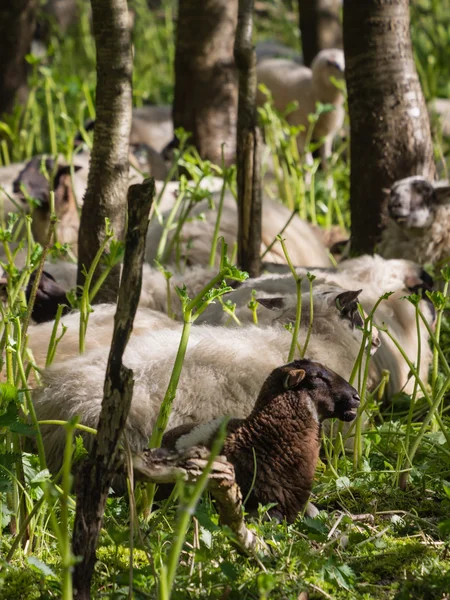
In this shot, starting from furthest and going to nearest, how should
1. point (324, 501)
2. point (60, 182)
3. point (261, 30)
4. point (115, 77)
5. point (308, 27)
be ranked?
point (261, 30)
point (308, 27)
point (60, 182)
point (115, 77)
point (324, 501)

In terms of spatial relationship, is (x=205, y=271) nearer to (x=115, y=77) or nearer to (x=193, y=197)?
(x=193, y=197)

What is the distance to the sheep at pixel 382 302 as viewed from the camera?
3.59m

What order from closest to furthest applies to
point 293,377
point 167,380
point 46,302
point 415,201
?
point 293,377 < point 167,380 < point 46,302 < point 415,201

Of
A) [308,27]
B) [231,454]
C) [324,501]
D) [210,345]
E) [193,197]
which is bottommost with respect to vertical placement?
[324,501]

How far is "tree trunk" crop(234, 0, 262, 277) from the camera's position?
13.3 ft

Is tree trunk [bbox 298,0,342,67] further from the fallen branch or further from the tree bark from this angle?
the fallen branch

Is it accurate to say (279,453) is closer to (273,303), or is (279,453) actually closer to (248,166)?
(273,303)

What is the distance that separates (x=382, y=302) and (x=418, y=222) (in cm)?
75

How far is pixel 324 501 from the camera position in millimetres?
2732

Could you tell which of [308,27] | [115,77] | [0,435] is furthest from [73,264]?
[308,27]

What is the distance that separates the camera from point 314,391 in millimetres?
2564

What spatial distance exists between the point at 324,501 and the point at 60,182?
303cm

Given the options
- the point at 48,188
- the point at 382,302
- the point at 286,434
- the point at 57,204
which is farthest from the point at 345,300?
the point at 48,188

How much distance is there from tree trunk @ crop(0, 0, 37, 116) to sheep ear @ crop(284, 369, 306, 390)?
6.05 meters
